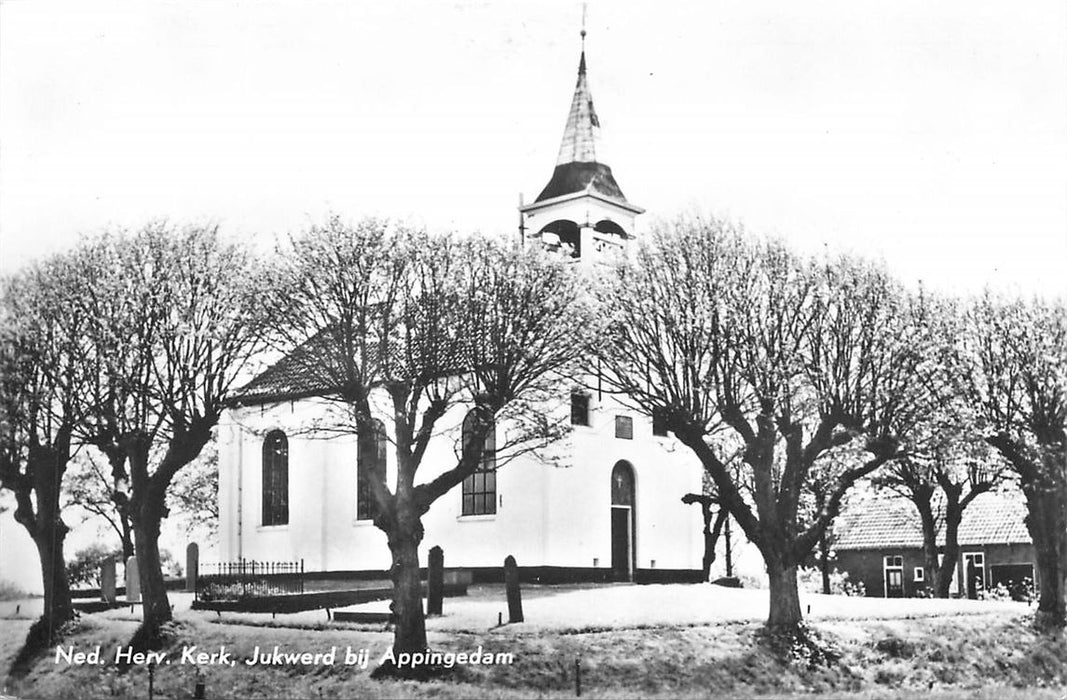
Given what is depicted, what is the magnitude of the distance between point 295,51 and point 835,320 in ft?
10.8

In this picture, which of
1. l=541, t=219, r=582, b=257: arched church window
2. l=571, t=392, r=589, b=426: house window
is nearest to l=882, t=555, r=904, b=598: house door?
l=571, t=392, r=589, b=426: house window

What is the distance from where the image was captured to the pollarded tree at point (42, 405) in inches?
303

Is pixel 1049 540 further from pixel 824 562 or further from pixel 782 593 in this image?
pixel 782 593

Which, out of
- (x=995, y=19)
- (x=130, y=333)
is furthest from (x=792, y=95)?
(x=130, y=333)

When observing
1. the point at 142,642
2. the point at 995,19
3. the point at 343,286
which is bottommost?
the point at 142,642

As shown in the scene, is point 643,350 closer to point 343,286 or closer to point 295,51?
point 343,286

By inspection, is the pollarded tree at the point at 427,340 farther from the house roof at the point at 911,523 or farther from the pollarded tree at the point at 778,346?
the house roof at the point at 911,523

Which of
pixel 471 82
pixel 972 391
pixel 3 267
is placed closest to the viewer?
pixel 471 82

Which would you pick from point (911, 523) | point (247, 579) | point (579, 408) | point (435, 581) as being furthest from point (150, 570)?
point (911, 523)

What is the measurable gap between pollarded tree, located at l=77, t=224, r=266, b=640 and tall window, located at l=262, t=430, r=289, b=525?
0.39m

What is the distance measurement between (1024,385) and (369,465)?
12.4 ft

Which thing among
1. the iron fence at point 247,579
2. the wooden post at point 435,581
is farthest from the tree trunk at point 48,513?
the wooden post at point 435,581

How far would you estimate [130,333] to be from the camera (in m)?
7.43

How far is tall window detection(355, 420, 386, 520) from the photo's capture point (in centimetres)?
703
